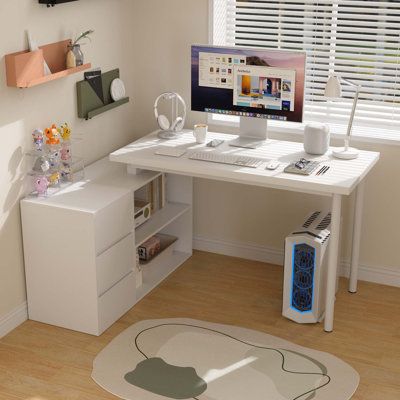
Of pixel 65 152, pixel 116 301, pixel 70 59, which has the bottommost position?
pixel 116 301

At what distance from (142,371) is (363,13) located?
2.22 metres

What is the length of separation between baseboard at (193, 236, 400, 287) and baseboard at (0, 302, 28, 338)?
1.29 metres

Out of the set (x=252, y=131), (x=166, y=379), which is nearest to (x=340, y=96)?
(x=252, y=131)

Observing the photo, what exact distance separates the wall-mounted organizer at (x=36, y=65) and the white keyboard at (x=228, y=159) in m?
0.76

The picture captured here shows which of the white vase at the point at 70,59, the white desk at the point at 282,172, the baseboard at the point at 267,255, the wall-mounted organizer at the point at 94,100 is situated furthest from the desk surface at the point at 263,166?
the baseboard at the point at 267,255

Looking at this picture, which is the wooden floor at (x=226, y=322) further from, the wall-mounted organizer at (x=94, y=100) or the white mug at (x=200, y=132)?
the wall-mounted organizer at (x=94, y=100)

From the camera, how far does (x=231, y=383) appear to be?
11.3ft

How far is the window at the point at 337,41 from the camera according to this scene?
416 cm

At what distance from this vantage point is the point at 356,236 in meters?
4.22

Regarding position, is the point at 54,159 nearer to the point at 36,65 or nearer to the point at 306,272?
the point at 36,65

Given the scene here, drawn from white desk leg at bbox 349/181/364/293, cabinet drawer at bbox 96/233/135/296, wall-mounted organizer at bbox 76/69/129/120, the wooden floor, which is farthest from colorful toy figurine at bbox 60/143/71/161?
white desk leg at bbox 349/181/364/293

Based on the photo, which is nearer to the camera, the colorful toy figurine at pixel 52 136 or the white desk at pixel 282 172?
the white desk at pixel 282 172

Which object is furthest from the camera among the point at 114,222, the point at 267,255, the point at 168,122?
the point at 267,255

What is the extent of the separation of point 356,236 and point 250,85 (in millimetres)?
1002
